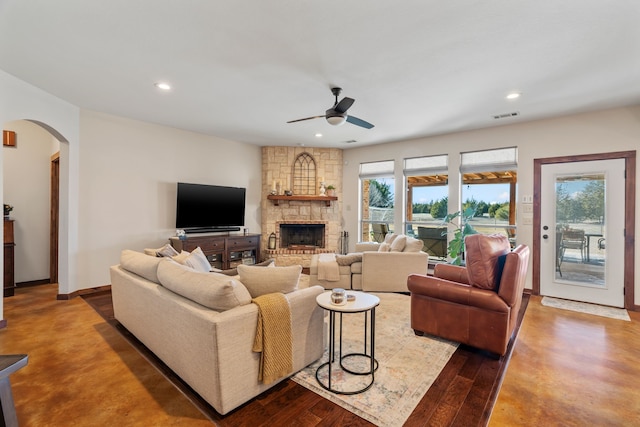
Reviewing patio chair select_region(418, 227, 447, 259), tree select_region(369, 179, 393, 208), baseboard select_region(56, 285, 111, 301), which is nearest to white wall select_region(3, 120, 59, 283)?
baseboard select_region(56, 285, 111, 301)

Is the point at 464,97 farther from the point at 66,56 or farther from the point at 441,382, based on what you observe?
the point at 66,56

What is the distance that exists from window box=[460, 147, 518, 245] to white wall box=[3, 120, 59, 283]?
700 centimetres

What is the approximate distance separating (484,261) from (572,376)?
1.05m

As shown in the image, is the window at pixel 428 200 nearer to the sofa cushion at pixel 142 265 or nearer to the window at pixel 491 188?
the window at pixel 491 188

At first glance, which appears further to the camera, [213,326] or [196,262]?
[196,262]

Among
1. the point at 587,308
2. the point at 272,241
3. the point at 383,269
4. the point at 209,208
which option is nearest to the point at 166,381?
the point at 383,269

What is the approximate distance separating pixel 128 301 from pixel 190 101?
8.33 ft

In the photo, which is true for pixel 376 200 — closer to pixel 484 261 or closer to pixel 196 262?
→ pixel 484 261

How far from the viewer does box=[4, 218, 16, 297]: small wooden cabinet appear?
13.7ft

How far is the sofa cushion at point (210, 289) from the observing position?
1905 millimetres

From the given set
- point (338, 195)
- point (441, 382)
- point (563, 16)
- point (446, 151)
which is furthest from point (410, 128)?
point (441, 382)

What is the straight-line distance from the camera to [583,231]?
4258 mm

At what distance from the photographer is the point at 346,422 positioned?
1810 millimetres

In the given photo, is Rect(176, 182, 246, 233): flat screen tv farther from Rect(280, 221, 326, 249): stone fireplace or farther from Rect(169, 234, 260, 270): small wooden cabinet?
Rect(280, 221, 326, 249): stone fireplace
